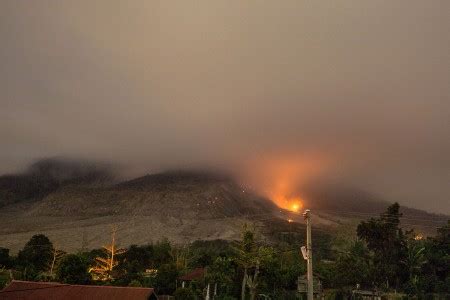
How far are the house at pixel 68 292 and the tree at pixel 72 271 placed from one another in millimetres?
21406

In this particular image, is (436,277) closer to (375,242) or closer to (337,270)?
(375,242)

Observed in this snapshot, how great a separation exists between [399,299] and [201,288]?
113 ft

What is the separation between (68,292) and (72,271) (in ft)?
80.1

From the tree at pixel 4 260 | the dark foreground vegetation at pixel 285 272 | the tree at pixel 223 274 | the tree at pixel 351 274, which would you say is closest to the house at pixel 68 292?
the dark foreground vegetation at pixel 285 272

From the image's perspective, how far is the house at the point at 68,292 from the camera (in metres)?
47.8

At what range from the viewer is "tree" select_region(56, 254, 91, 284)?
7094 cm

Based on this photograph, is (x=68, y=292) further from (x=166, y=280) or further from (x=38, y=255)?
(x=38, y=255)

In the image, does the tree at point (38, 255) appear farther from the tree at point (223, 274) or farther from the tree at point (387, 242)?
the tree at point (387, 242)

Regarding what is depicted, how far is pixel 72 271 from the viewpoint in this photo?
71.6 metres

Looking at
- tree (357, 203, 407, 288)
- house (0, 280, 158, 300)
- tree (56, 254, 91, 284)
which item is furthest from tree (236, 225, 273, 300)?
tree (357, 203, 407, 288)

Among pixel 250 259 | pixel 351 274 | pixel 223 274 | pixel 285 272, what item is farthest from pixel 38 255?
pixel 351 274

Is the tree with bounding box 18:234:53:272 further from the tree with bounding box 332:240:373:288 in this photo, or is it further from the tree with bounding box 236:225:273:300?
the tree with bounding box 332:240:373:288

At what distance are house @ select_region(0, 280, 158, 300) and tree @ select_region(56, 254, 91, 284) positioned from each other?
843 inches

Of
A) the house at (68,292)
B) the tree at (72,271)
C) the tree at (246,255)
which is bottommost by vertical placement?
the house at (68,292)
